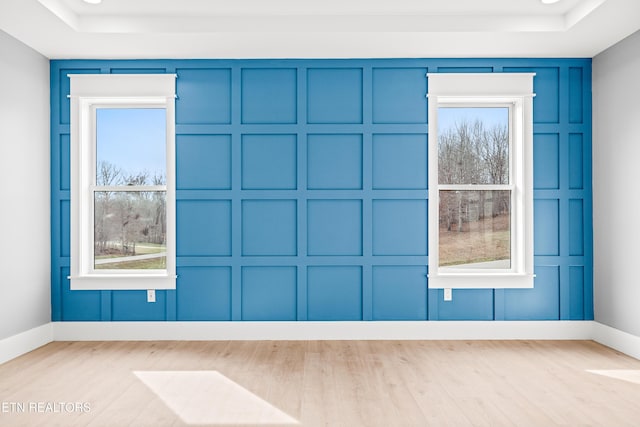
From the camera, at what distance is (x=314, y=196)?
4.44 meters

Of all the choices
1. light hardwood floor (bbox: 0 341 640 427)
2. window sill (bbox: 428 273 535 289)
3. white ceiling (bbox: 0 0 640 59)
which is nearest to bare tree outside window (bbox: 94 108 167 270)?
white ceiling (bbox: 0 0 640 59)

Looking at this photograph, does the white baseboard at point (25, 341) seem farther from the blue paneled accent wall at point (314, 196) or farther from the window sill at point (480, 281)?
the window sill at point (480, 281)

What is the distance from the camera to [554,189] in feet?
14.7

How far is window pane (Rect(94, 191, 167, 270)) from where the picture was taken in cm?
458

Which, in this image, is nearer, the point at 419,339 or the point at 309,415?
the point at 309,415

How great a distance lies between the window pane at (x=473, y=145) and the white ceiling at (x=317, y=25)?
634mm

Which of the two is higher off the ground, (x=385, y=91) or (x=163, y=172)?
(x=385, y=91)

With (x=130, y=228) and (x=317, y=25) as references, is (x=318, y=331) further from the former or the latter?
(x=317, y=25)

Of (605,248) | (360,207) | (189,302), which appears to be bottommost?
(189,302)

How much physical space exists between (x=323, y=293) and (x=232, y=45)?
235 centimetres

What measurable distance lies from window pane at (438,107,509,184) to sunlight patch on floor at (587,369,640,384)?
1.84 m

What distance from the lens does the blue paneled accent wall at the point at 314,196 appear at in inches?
175

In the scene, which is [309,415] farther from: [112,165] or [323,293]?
[112,165]

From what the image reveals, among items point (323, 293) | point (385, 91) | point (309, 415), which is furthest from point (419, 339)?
point (385, 91)
